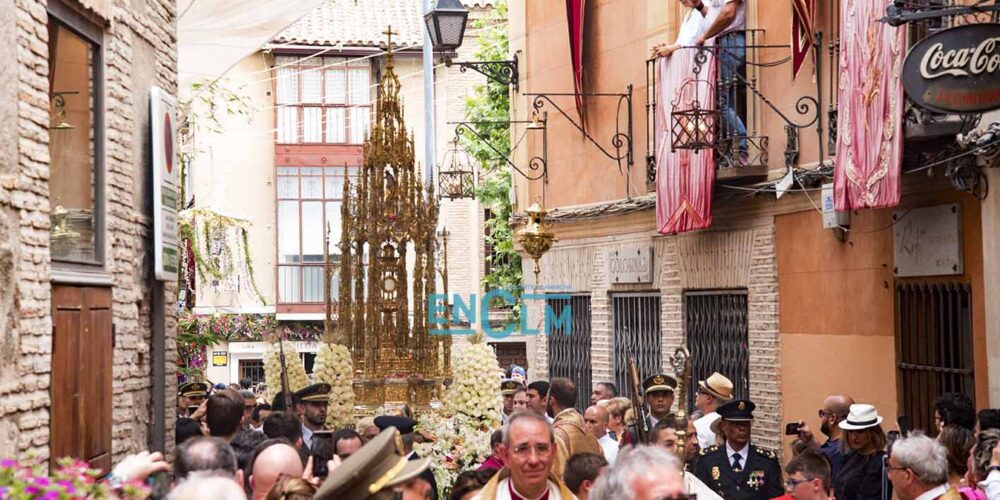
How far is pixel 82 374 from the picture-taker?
1038 cm

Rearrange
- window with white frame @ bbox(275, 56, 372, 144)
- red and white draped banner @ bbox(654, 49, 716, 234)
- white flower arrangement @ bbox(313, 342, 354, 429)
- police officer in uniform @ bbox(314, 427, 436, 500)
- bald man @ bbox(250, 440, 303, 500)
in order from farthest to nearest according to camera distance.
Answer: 1. window with white frame @ bbox(275, 56, 372, 144)
2. red and white draped banner @ bbox(654, 49, 716, 234)
3. white flower arrangement @ bbox(313, 342, 354, 429)
4. bald man @ bbox(250, 440, 303, 500)
5. police officer in uniform @ bbox(314, 427, 436, 500)

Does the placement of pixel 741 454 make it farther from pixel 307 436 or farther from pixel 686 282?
pixel 686 282

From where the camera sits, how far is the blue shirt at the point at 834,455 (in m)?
10.6

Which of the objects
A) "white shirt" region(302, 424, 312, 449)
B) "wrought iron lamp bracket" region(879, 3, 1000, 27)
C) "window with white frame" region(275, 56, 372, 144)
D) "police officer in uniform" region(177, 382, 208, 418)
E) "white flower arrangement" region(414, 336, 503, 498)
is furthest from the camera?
"window with white frame" region(275, 56, 372, 144)

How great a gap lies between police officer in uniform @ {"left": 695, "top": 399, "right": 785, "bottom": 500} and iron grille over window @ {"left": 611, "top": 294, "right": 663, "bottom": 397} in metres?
8.74

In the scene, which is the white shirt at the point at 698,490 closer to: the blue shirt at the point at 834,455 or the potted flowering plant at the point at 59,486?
the blue shirt at the point at 834,455

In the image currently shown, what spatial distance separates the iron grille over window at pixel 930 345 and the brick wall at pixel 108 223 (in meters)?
6.28

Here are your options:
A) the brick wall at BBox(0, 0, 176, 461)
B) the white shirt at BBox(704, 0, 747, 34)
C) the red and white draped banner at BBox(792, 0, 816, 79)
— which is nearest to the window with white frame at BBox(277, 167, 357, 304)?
the white shirt at BBox(704, 0, 747, 34)

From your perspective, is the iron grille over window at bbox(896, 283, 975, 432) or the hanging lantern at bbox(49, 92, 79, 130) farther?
the iron grille over window at bbox(896, 283, 975, 432)

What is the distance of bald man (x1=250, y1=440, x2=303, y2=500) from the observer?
666 cm

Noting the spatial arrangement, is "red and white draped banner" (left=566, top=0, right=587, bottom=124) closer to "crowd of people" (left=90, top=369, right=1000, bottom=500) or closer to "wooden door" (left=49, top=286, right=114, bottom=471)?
"crowd of people" (left=90, top=369, right=1000, bottom=500)

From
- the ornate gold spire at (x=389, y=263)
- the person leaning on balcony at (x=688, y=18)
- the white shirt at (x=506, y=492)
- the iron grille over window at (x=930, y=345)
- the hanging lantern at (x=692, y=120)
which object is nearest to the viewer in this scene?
the white shirt at (x=506, y=492)

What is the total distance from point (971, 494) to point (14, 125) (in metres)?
5.31

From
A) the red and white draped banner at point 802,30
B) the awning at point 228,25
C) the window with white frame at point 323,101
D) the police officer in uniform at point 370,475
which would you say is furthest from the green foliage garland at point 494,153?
the police officer in uniform at point 370,475
